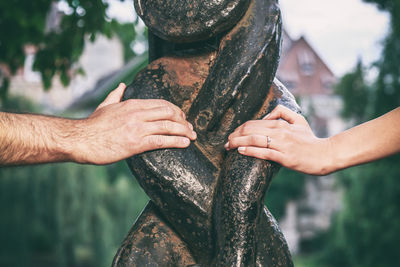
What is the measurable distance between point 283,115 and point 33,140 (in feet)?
2.80

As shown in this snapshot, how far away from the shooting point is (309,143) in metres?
1.57

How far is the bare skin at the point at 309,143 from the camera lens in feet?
4.92

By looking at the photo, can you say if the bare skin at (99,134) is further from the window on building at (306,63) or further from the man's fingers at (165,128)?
the window on building at (306,63)

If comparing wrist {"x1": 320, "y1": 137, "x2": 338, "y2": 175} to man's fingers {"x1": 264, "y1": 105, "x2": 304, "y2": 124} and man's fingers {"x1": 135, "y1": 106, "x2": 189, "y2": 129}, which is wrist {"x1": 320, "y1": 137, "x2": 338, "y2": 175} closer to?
man's fingers {"x1": 264, "y1": 105, "x2": 304, "y2": 124}

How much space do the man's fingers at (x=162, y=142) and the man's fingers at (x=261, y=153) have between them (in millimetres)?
190

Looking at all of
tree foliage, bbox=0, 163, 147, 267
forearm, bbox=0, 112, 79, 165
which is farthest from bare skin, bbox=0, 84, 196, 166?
tree foliage, bbox=0, 163, 147, 267

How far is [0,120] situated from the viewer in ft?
5.10

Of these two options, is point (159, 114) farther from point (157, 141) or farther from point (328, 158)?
point (328, 158)

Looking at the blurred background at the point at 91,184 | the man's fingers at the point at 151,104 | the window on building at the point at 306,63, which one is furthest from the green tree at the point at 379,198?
the man's fingers at the point at 151,104

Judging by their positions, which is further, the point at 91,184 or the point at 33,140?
the point at 91,184

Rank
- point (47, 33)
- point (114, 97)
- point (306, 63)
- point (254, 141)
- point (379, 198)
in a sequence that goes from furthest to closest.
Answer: point (306, 63) → point (379, 198) → point (47, 33) → point (114, 97) → point (254, 141)

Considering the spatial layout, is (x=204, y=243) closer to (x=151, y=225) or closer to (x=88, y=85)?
(x=151, y=225)

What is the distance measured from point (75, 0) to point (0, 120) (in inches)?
111

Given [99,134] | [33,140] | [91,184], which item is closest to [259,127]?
[99,134]
